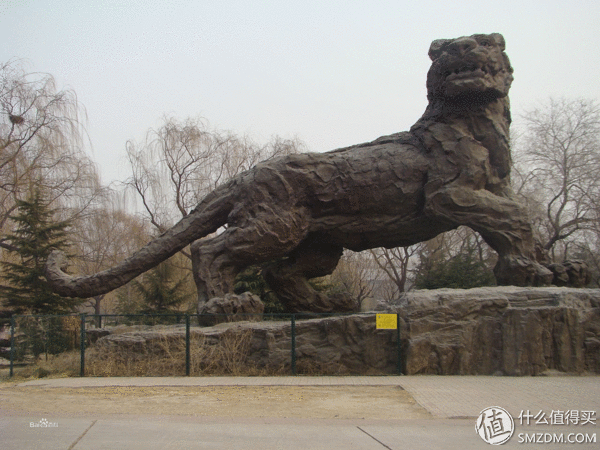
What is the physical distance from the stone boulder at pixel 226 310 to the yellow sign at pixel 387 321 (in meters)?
1.82

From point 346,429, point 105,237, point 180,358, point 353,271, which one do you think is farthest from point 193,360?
point 353,271

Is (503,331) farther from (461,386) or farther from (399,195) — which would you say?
(399,195)

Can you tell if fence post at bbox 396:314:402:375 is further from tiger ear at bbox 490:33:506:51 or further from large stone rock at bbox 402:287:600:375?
tiger ear at bbox 490:33:506:51

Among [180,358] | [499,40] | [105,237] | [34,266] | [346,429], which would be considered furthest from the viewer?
[105,237]

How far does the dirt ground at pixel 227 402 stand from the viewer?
559cm

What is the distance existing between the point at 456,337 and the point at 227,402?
299cm

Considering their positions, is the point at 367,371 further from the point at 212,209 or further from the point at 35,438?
the point at 35,438

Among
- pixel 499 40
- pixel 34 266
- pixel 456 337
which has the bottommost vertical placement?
pixel 456 337

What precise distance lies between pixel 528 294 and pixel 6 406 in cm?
613

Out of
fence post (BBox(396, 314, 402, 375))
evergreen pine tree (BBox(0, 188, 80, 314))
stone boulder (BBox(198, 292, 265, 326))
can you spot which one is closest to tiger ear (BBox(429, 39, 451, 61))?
fence post (BBox(396, 314, 402, 375))

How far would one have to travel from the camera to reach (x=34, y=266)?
13844mm

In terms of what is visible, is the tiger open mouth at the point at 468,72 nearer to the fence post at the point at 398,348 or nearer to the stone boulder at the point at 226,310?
the fence post at the point at 398,348

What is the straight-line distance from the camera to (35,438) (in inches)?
178

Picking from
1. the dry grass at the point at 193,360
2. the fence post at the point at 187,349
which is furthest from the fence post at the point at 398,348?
the fence post at the point at 187,349
